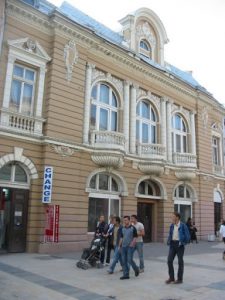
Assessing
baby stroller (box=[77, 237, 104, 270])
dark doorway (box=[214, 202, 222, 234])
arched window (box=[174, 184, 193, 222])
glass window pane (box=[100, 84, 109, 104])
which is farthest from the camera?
dark doorway (box=[214, 202, 222, 234])

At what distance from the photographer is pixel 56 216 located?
1577 cm

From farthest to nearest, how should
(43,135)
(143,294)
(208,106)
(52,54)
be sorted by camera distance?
(208,106)
(52,54)
(43,135)
(143,294)

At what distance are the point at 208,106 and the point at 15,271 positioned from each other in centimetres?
2293

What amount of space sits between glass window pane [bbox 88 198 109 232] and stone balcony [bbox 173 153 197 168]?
6.95 m

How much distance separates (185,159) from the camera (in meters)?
24.5

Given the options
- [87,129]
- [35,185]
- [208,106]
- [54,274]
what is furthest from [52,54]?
[208,106]

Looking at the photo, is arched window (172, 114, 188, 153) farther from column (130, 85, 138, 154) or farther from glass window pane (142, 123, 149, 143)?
column (130, 85, 138, 154)

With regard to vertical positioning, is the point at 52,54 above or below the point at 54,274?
above

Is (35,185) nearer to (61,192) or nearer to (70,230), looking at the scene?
(61,192)

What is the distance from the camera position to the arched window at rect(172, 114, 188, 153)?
2541cm

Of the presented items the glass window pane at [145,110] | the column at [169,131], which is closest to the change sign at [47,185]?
the glass window pane at [145,110]

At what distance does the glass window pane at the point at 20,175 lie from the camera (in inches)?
622

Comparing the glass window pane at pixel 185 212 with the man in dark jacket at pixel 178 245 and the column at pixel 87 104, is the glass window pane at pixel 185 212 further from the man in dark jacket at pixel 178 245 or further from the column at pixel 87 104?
the man in dark jacket at pixel 178 245

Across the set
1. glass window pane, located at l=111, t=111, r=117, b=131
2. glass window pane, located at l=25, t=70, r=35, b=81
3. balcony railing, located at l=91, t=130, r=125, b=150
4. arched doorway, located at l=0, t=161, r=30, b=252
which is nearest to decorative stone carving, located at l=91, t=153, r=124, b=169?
balcony railing, located at l=91, t=130, r=125, b=150
